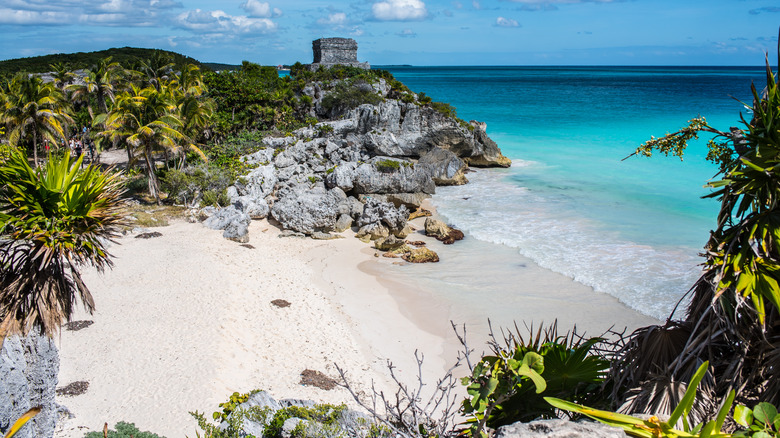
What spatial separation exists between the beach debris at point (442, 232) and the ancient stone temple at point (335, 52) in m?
30.2

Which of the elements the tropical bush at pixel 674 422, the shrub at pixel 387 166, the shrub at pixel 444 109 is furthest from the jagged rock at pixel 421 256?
the shrub at pixel 444 109

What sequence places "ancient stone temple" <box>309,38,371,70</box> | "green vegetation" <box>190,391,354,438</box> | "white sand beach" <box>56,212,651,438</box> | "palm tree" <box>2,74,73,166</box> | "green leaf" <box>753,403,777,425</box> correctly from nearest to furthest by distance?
"green leaf" <box>753,403,777,425</box>, "green vegetation" <box>190,391,354,438</box>, "white sand beach" <box>56,212,651,438</box>, "palm tree" <box>2,74,73,166</box>, "ancient stone temple" <box>309,38,371,70</box>

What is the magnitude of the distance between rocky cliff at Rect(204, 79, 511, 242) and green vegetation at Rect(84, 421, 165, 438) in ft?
34.7

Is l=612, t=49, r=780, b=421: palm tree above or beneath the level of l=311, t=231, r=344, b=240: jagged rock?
above

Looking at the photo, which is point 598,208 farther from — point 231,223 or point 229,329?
point 229,329

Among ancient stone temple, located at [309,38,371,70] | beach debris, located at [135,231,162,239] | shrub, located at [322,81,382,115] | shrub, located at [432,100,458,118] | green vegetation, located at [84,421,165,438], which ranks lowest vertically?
green vegetation, located at [84,421,165,438]

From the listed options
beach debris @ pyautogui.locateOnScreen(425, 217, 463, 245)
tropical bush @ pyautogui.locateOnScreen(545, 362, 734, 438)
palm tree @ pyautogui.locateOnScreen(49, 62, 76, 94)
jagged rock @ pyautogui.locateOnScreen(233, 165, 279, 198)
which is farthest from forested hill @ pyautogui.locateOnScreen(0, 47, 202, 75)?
tropical bush @ pyautogui.locateOnScreen(545, 362, 734, 438)

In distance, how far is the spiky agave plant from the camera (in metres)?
5.36

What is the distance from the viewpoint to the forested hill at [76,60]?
167 ft

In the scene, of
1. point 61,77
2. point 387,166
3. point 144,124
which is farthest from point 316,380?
point 61,77

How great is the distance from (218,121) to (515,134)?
2866cm

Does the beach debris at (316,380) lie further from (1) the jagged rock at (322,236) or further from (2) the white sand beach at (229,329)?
(1) the jagged rock at (322,236)

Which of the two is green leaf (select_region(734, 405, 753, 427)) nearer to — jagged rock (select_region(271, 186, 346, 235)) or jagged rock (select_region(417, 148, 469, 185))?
jagged rock (select_region(271, 186, 346, 235))

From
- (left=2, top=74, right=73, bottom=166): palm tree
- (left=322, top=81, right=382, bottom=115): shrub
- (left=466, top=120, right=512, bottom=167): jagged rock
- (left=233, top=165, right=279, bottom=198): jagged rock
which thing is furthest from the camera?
(left=322, top=81, right=382, bottom=115): shrub
